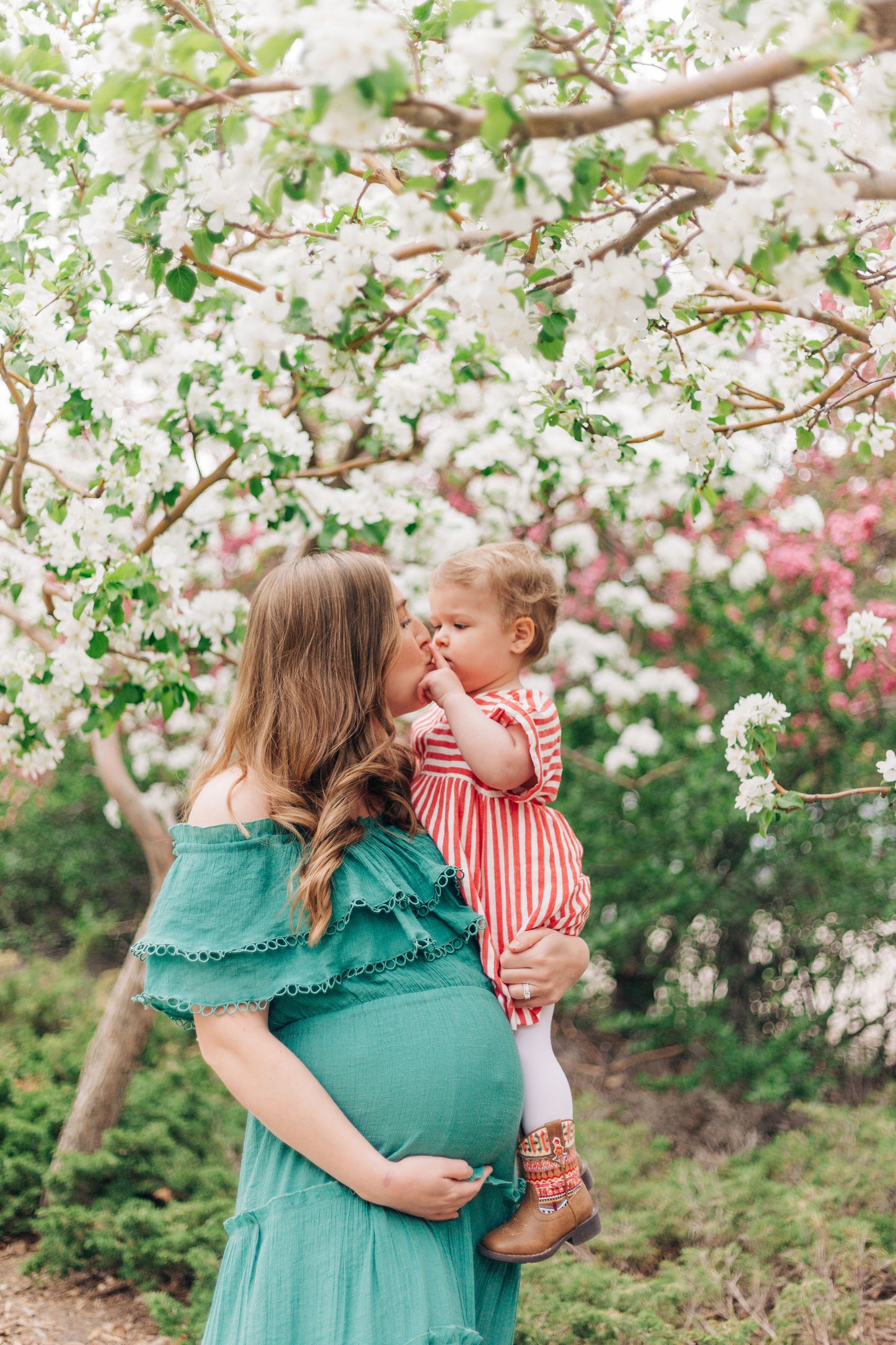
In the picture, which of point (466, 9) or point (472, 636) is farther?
point (472, 636)

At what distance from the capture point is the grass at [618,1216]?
9.31 ft

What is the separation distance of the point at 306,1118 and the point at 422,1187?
0.21m

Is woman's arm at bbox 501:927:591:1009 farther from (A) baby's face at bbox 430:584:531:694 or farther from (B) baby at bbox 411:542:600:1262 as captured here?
(A) baby's face at bbox 430:584:531:694

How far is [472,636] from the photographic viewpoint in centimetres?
229

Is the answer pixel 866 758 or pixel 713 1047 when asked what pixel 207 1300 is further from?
pixel 866 758

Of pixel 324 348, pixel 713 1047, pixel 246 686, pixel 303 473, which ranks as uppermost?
pixel 324 348

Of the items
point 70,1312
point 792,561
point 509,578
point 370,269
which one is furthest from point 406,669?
point 792,561

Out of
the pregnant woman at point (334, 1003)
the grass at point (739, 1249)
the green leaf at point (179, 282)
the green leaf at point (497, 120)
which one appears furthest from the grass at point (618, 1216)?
the green leaf at point (497, 120)

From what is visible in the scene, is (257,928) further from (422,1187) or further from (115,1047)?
(115,1047)

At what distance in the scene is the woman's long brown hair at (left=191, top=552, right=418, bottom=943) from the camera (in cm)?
185

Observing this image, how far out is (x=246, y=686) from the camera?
1.91m

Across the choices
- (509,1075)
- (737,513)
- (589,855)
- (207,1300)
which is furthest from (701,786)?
(509,1075)

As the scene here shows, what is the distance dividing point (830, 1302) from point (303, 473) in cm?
271

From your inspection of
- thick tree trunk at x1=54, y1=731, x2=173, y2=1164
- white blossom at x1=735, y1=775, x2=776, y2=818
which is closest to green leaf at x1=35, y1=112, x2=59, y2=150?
white blossom at x1=735, y1=775, x2=776, y2=818
